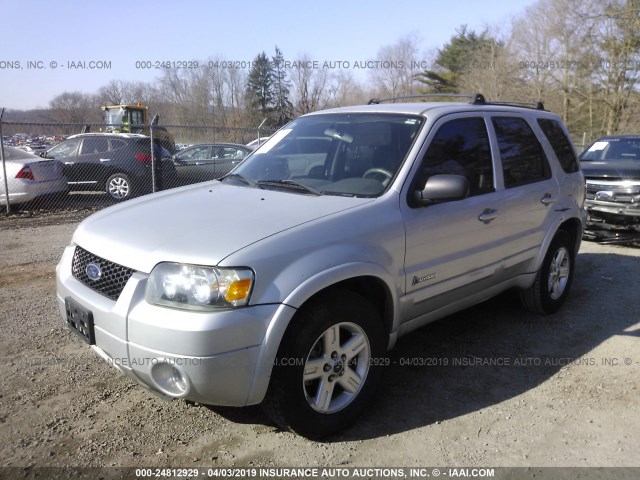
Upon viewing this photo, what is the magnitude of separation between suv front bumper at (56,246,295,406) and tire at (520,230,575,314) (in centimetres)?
A: 296

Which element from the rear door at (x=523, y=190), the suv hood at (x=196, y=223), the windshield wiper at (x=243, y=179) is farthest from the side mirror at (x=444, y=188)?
the windshield wiper at (x=243, y=179)

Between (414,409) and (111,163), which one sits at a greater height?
Answer: (111,163)

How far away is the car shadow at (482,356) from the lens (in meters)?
3.18

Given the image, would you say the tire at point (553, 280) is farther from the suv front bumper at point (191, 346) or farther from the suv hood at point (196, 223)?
the suv front bumper at point (191, 346)

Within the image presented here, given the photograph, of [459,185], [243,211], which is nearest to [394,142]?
[459,185]

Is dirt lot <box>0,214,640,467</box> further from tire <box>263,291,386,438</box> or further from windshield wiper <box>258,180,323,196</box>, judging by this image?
windshield wiper <box>258,180,323,196</box>

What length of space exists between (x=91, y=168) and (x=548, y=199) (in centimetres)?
1041

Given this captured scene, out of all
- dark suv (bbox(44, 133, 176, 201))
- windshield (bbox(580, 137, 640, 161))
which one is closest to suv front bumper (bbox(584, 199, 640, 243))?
windshield (bbox(580, 137, 640, 161))

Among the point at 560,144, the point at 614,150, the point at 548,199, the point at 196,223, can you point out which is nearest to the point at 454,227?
the point at 548,199

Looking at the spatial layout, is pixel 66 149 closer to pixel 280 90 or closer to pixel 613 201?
pixel 613 201

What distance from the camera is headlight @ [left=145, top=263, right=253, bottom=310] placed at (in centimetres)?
242

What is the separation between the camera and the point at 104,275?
2789mm

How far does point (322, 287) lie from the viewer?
2619 mm

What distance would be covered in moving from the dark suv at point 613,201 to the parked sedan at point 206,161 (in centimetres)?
847
